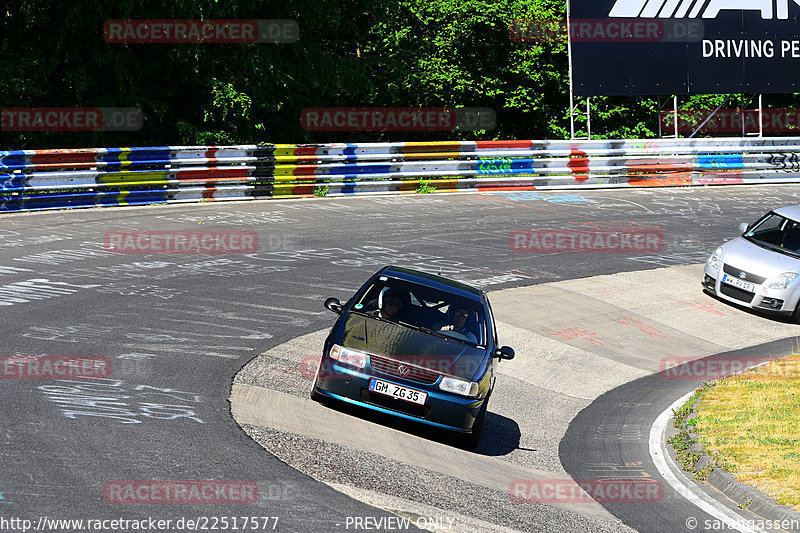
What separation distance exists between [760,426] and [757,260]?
6.29m

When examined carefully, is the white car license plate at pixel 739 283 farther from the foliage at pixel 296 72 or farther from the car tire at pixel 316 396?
the foliage at pixel 296 72

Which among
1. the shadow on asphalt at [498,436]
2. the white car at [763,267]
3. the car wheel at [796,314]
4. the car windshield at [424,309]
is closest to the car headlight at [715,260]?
the white car at [763,267]

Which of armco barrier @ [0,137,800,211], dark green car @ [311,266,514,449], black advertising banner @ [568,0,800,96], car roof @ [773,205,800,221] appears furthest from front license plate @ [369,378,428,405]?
black advertising banner @ [568,0,800,96]

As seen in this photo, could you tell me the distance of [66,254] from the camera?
Result: 15.9 meters

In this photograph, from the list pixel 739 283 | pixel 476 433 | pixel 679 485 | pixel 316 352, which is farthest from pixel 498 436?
pixel 739 283

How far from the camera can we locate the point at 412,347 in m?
9.30

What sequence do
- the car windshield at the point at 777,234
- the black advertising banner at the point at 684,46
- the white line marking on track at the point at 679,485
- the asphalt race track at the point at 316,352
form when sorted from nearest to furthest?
the asphalt race track at the point at 316,352, the white line marking on track at the point at 679,485, the car windshield at the point at 777,234, the black advertising banner at the point at 684,46

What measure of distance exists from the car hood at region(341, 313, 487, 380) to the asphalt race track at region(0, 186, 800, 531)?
72cm

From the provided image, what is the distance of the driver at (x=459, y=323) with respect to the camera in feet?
32.5

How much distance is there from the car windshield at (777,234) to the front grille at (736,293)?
99 centimetres

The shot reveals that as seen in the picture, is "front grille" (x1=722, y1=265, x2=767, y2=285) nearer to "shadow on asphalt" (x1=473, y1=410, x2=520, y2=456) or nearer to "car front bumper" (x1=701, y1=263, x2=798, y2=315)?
"car front bumper" (x1=701, y1=263, x2=798, y2=315)

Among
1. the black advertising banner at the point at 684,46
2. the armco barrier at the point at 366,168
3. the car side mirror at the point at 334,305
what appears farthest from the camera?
the black advertising banner at the point at 684,46

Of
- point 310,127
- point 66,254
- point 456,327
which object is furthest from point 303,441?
point 310,127

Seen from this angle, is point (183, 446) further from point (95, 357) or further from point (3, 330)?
point (3, 330)
